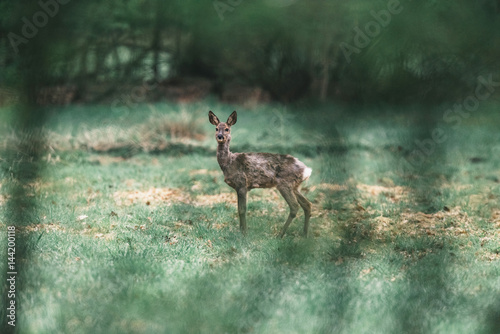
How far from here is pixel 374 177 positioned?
999 cm

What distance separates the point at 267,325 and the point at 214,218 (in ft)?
10.3

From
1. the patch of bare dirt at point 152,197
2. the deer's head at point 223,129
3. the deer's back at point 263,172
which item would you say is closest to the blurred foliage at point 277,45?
the patch of bare dirt at point 152,197

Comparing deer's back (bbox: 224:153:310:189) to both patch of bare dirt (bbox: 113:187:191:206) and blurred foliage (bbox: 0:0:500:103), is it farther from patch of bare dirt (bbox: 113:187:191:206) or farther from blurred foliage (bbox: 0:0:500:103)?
blurred foliage (bbox: 0:0:500:103)

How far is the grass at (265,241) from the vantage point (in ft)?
14.0

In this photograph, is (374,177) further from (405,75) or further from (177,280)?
(177,280)

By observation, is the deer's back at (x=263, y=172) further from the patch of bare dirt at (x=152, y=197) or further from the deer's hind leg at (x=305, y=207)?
the patch of bare dirt at (x=152, y=197)

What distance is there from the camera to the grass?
14.0ft

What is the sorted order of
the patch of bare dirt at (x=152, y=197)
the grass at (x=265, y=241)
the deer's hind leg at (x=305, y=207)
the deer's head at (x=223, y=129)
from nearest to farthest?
the grass at (x=265, y=241) → the deer's head at (x=223, y=129) → the deer's hind leg at (x=305, y=207) → the patch of bare dirt at (x=152, y=197)

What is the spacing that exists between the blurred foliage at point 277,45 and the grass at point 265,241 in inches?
40.2

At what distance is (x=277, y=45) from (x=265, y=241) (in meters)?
11.5

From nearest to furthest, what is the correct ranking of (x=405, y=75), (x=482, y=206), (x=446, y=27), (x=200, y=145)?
(x=482, y=206) → (x=446, y=27) → (x=405, y=75) → (x=200, y=145)

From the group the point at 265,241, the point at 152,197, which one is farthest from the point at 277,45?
the point at 265,241

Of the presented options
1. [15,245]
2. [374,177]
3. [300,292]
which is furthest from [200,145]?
[300,292]

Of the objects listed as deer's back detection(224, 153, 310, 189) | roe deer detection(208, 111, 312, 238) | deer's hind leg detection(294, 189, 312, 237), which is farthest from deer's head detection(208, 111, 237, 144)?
deer's hind leg detection(294, 189, 312, 237)
